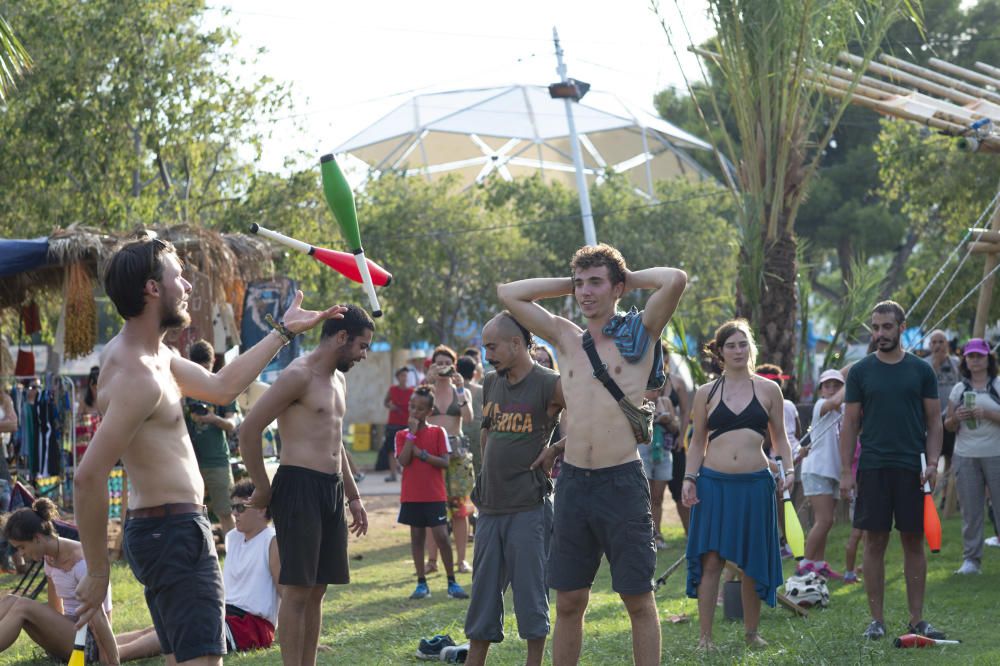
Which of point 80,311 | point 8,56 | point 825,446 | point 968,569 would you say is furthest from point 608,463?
point 80,311

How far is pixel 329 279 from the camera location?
2308cm

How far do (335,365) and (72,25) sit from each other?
45.5 feet

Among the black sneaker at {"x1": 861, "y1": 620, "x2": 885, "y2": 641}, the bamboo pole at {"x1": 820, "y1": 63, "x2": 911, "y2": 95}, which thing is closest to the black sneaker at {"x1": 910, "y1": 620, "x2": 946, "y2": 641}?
the black sneaker at {"x1": 861, "y1": 620, "x2": 885, "y2": 641}

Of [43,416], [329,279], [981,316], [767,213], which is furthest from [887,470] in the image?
[329,279]

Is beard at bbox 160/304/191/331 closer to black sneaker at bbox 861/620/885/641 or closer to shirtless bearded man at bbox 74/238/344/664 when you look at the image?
shirtless bearded man at bbox 74/238/344/664

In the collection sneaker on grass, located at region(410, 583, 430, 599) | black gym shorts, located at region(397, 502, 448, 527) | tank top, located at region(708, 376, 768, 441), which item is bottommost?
sneaker on grass, located at region(410, 583, 430, 599)

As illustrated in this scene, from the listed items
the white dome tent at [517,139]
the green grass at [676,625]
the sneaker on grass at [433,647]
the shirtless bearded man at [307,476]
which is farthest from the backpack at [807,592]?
the white dome tent at [517,139]

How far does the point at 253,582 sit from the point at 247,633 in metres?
0.32

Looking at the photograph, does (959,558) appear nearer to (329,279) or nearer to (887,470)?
(887,470)

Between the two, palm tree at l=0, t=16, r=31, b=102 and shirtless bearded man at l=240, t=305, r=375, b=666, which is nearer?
shirtless bearded man at l=240, t=305, r=375, b=666

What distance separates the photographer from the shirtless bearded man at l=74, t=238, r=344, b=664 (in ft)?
14.0

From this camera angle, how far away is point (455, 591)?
374 inches

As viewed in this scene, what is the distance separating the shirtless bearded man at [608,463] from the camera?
18.0 ft

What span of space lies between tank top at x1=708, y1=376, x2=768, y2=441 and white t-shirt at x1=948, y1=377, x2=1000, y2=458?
3.00 metres
